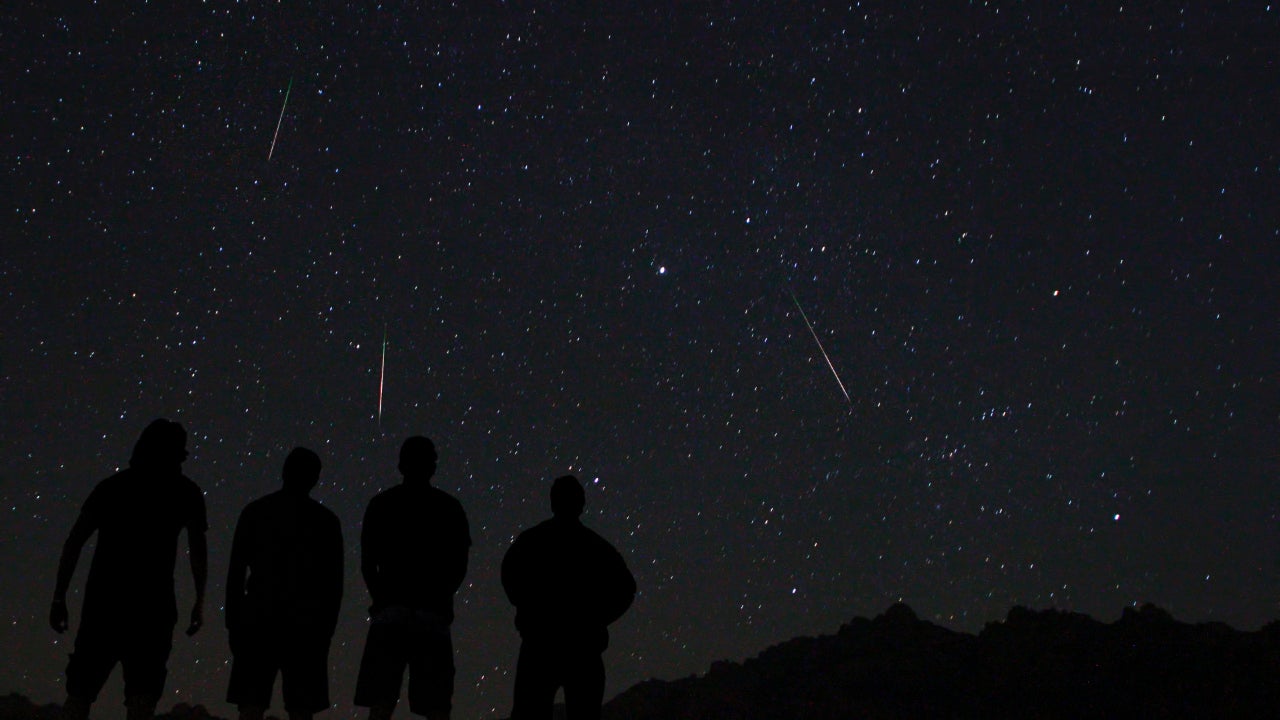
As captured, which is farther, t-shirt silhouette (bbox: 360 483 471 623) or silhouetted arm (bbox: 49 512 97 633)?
t-shirt silhouette (bbox: 360 483 471 623)

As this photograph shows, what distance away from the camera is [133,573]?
172 inches

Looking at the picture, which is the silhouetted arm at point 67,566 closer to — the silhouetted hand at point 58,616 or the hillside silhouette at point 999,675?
the silhouetted hand at point 58,616

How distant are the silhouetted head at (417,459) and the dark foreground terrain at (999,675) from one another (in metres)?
58.4

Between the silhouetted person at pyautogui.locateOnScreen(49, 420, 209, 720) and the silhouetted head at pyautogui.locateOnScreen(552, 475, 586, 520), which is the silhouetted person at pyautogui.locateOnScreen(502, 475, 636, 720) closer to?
the silhouetted head at pyautogui.locateOnScreen(552, 475, 586, 520)

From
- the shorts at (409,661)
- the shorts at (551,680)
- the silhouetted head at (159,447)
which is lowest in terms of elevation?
the shorts at (551,680)

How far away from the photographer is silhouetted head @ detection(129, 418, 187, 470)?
4441mm

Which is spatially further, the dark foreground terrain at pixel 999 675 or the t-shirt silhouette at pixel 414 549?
the dark foreground terrain at pixel 999 675

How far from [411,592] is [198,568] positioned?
3.32 ft

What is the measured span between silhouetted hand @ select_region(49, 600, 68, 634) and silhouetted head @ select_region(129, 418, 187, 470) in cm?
63

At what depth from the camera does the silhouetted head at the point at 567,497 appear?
4.59 m

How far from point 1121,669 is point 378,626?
68.8 meters

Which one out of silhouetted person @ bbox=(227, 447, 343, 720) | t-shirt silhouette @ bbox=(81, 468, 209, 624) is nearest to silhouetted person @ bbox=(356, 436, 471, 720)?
silhouetted person @ bbox=(227, 447, 343, 720)

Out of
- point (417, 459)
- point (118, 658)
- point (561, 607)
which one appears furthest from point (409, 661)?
point (118, 658)

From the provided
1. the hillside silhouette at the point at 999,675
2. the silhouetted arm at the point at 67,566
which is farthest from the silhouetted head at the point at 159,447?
the hillside silhouette at the point at 999,675
